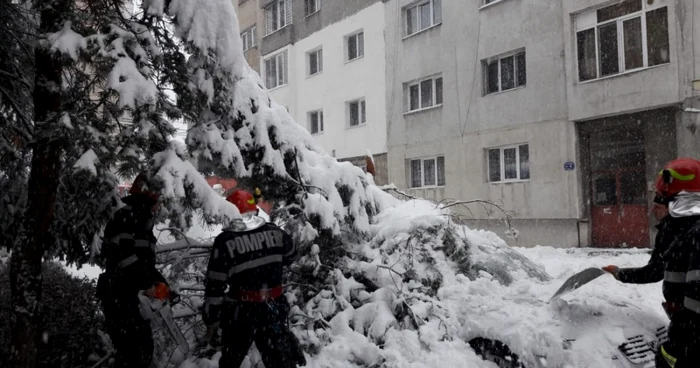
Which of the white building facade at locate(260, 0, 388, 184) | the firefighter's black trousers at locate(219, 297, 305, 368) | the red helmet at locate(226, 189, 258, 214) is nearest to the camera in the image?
the firefighter's black trousers at locate(219, 297, 305, 368)

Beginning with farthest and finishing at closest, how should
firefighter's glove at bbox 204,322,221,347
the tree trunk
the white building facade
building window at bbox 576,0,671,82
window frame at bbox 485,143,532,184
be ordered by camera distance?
the white building facade < window frame at bbox 485,143,532,184 < building window at bbox 576,0,671,82 < firefighter's glove at bbox 204,322,221,347 < the tree trunk

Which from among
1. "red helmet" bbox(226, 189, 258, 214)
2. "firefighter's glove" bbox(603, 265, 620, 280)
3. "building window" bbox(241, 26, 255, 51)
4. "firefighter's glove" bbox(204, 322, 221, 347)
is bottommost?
"firefighter's glove" bbox(204, 322, 221, 347)

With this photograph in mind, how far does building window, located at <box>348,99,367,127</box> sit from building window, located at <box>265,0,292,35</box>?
5892 mm

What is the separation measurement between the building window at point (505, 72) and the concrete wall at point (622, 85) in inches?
60.2

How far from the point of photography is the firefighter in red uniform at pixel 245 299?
409cm

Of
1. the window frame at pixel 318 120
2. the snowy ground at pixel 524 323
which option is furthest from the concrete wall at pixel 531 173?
the snowy ground at pixel 524 323

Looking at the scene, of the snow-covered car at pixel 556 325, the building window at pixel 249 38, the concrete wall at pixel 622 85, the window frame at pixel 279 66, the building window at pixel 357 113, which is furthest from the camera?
the building window at pixel 249 38

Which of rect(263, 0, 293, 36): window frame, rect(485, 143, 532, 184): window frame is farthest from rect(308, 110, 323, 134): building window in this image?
rect(485, 143, 532, 184): window frame

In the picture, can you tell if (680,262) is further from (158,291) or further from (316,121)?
(316,121)

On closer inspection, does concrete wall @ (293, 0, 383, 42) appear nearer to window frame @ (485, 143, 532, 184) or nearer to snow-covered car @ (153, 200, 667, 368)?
window frame @ (485, 143, 532, 184)

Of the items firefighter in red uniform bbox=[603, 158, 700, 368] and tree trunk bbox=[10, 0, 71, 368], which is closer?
firefighter in red uniform bbox=[603, 158, 700, 368]

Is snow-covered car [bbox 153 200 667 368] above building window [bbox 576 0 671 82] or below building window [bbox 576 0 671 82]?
below

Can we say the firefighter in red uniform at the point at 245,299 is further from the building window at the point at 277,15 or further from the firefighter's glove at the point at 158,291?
the building window at the point at 277,15

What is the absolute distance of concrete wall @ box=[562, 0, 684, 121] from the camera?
11609 mm
